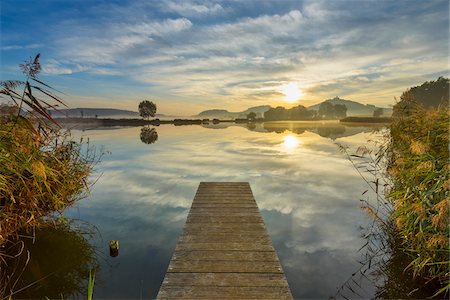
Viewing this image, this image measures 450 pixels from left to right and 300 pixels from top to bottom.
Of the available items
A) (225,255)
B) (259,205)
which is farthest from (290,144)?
(225,255)

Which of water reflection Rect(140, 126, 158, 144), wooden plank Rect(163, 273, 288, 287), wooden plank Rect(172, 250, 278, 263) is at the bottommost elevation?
wooden plank Rect(163, 273, 288, 287)

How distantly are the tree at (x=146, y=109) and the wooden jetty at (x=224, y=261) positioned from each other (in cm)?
11861

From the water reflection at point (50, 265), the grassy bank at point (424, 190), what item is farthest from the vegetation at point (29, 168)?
the grassy bank at point (424, 190)

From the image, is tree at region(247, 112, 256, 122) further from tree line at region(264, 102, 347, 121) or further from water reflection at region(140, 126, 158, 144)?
water reflection at region(140, 126, 158, 144)

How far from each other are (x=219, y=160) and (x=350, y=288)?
1397 centimetres

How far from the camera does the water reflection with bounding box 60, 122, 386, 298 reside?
5660 millimetres

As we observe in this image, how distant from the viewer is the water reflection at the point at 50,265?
16.5 ft

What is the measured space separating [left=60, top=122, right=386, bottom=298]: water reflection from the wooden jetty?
117cm

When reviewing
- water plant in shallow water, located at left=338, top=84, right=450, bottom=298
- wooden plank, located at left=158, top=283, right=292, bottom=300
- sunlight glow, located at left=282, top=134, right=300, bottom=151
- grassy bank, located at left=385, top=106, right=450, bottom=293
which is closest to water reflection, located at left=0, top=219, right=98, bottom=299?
wooden plank, located at left=158, top=283, right=292, bottom=300

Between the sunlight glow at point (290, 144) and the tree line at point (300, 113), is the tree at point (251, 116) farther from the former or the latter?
the sunlight glow at point (290, 144)

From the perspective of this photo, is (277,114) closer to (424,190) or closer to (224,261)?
(424,190)

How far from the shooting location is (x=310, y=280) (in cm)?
553

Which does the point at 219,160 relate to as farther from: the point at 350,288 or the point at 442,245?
the point at 442,245

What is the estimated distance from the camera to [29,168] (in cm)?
456
